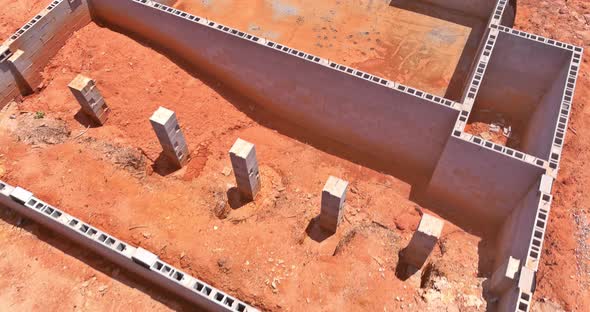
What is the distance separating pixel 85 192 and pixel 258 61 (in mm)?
5578

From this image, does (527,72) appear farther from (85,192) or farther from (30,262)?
(30,262)

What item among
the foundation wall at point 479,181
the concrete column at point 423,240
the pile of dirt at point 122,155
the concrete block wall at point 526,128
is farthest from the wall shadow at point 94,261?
the concrete block wall at point 526,128

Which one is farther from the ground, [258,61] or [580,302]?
[258,61]

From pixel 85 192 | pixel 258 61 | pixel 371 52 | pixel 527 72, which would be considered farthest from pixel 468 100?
pixel 85 192

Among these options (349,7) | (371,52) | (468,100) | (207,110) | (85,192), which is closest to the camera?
(468,100)

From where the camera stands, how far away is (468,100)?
9.86m

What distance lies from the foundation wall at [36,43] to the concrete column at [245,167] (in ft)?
23.6

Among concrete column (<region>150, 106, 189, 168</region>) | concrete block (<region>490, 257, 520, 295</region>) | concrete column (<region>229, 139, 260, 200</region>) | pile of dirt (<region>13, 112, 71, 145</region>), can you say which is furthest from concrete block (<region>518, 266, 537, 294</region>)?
pile of dirt (<region>13, 112, 71, 145</region>)

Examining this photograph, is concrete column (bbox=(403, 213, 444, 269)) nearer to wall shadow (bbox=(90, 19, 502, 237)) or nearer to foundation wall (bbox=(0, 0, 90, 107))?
wall shadow (bbox=(90, 19, 502, 237))

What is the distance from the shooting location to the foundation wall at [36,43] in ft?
38.7

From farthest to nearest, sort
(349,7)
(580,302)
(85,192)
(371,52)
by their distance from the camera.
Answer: (349,7), (371,52), (85,192), (580,302)

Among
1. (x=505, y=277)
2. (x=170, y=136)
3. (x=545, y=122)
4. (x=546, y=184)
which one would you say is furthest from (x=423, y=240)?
(x=170, y=136)

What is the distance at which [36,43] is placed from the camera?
486 inches

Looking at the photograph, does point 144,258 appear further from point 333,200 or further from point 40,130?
point 40,130
